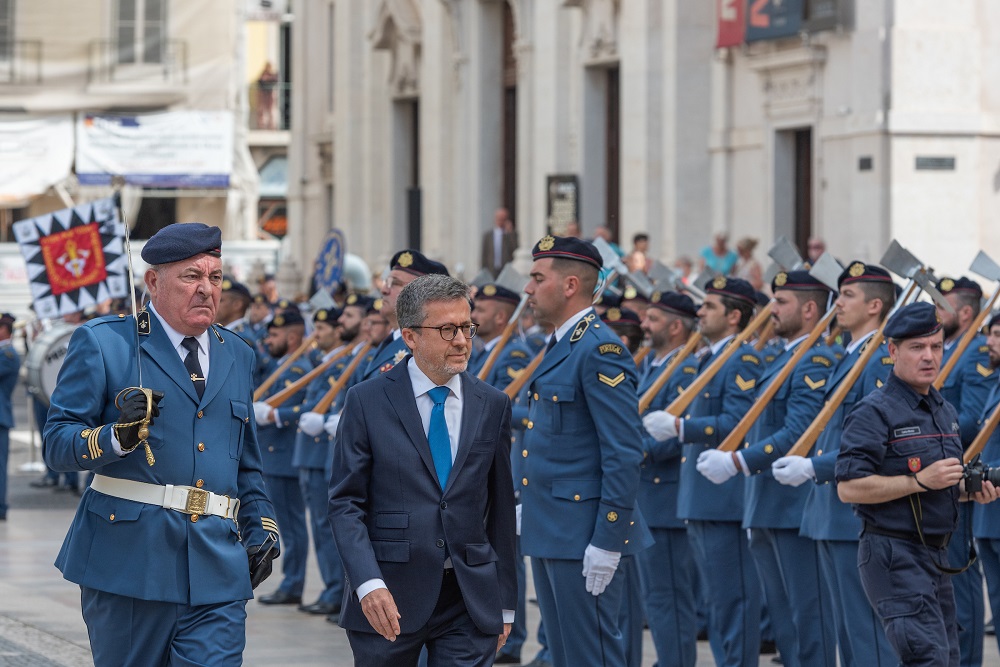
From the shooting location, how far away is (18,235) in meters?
18.2

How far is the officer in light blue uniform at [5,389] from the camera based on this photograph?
16.8m

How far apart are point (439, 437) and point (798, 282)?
11.9ft

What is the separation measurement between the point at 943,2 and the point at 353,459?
15.2 metres

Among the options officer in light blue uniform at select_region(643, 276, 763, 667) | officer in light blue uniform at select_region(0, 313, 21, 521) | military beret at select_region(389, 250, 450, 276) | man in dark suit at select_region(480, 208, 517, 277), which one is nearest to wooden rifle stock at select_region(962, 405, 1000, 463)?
officer in light blue uniform at select_region(643, 276, 763, 667)

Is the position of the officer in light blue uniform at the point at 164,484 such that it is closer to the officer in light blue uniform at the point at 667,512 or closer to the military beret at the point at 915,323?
the military beret at the point at 915,323

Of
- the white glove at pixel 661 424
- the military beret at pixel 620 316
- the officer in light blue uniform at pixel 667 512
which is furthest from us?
the military beret at pixel 620 316

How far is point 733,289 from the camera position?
10.0 m

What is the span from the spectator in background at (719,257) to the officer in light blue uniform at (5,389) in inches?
291

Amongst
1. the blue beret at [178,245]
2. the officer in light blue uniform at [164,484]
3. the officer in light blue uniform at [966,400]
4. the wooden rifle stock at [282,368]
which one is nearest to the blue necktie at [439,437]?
the officer in light blue uniform at [164,484]

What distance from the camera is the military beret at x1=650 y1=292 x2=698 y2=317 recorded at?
10375mm

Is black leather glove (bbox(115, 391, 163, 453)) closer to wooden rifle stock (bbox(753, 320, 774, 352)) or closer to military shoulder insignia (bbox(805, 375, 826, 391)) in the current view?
military shoulder insignia (bbox(805, 375, 826, 391))

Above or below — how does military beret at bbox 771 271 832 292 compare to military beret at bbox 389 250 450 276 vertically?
below

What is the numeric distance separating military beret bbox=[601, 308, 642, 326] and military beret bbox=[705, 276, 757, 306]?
89 cm

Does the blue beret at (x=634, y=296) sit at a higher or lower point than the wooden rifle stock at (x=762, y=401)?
higher
